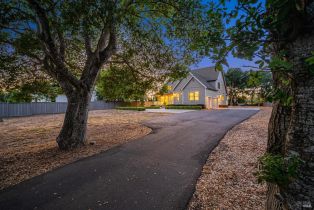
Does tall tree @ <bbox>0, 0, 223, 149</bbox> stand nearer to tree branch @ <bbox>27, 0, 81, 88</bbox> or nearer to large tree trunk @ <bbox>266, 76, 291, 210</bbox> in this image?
tree branch @ <bbox>27, 0, 81, 88</bbox>

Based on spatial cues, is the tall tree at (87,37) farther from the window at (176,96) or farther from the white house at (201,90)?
the window at (176,96)

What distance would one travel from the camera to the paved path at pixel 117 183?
285 cm

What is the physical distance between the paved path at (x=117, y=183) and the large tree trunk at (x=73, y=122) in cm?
140

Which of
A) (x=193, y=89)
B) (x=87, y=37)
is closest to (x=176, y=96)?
(x=193, y=89)

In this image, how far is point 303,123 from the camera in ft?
4.15

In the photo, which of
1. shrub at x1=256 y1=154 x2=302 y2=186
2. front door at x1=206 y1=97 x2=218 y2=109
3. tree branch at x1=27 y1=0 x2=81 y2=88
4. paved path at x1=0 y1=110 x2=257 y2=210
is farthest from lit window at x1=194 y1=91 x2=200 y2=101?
shrub at x1=256 y1=154 x2=302 y2=186

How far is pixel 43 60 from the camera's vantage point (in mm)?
5699

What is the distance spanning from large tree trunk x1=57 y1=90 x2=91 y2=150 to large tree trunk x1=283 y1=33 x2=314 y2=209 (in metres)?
6.12

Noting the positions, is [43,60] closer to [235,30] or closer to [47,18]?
[47,18]

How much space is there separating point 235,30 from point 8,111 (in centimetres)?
2521

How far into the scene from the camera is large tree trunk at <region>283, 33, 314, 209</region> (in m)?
1.21

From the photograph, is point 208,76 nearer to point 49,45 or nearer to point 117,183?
point 49,45

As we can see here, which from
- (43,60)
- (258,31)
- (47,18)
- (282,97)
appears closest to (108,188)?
(282,97)

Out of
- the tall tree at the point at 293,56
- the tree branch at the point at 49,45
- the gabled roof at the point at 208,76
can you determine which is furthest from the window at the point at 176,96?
the tall tree at the point at 293,56
